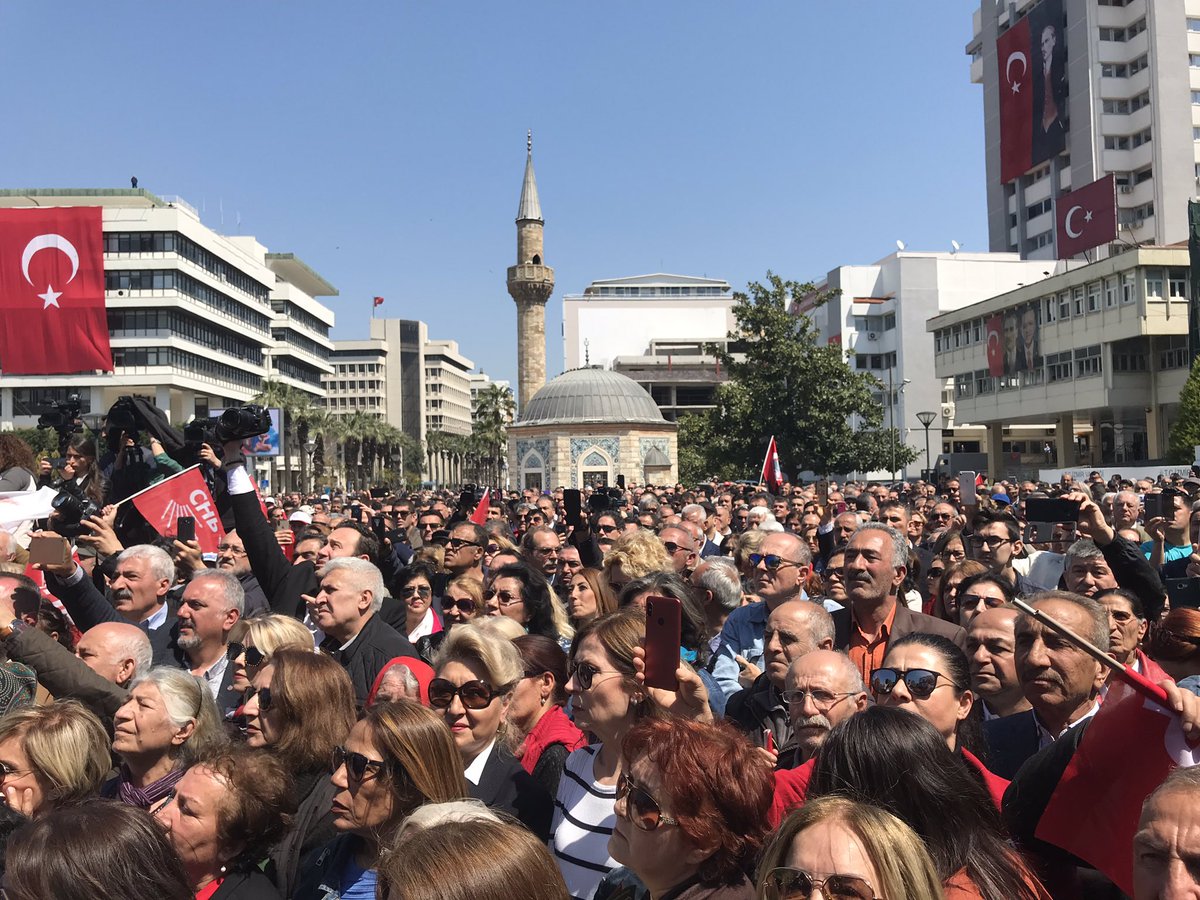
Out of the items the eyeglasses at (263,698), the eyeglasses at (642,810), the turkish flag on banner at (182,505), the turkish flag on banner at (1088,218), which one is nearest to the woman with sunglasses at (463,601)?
the turkish flag on banner at (182,505)

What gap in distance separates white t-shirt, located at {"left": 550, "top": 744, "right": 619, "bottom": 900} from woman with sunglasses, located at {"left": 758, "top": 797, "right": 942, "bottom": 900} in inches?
42.9

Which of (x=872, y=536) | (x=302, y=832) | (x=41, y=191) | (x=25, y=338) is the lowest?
(x=302, y=832)

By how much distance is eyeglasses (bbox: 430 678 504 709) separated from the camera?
413 centimetres

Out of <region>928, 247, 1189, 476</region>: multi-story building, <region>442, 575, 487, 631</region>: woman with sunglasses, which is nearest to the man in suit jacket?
<region>442, 575, 487, 631</region>: woman with sunglasses

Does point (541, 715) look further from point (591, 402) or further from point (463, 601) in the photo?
point (591, 402)

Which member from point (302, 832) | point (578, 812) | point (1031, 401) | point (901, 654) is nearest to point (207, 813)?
point (302, 832)

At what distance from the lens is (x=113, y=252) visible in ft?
200

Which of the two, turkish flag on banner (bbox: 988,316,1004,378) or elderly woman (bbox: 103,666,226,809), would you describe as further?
turkish flag on banner (bbox: 988,316,1004,378)

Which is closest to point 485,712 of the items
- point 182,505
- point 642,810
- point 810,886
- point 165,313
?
point 642,810

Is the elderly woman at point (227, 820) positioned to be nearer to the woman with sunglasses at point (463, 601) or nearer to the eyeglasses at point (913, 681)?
the eyeglasses at point (913, 681)

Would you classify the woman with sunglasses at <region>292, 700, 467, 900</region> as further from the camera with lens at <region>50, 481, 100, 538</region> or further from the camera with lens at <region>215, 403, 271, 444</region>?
the camera with lens at <region>50, 481, 100, 538</region>

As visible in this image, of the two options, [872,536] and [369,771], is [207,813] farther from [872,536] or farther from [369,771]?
[872,536]

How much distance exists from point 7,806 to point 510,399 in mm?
109651

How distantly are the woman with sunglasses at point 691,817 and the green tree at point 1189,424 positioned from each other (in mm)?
40116
